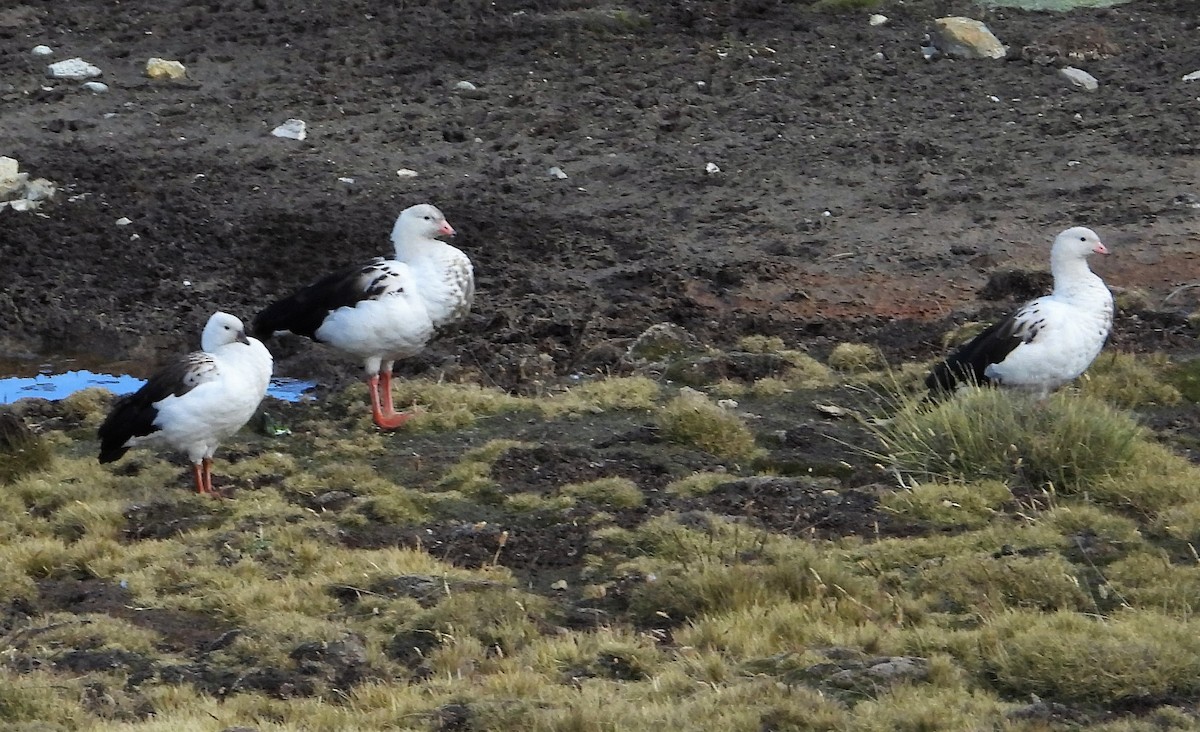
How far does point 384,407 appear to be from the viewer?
10758 mm

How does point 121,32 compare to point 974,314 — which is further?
point 121,32

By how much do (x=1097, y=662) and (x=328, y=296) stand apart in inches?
226

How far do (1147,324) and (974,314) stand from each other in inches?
46.4

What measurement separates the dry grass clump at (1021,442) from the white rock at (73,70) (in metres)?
11.8

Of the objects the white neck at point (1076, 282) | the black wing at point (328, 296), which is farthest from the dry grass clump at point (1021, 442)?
the black wing at point (328, 296)

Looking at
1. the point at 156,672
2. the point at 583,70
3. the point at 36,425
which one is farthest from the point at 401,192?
the point at 156,672

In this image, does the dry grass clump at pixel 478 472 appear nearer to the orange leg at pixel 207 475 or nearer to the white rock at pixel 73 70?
the orange leg at pixel 207 475

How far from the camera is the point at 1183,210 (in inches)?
555

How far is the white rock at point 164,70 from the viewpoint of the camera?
18.0 meters

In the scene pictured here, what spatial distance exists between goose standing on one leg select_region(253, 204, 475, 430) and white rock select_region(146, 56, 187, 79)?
7.79 meters

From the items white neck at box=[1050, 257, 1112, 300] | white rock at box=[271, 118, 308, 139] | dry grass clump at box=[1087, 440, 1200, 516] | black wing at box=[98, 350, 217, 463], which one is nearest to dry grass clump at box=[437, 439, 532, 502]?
black wing at box=[98, 350, 217, 463]

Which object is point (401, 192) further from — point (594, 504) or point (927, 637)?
point (927, 637)

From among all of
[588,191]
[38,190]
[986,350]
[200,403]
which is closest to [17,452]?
[200,403]

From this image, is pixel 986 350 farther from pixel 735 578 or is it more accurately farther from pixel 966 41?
pixel 966 41
